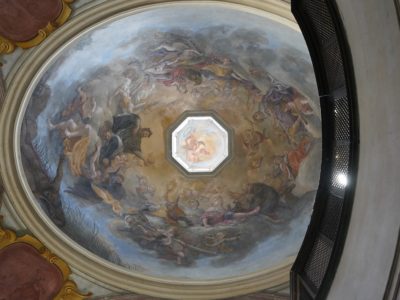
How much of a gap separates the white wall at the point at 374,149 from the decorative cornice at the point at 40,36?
5.63 metres

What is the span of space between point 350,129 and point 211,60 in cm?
700

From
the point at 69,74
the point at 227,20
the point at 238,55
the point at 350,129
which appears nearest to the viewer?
the point at 350,129

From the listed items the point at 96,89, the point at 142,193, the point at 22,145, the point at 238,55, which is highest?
the point at 238,55

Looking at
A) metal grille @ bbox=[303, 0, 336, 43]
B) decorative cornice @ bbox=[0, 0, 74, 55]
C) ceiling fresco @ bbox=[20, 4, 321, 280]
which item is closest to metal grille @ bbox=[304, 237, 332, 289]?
metal grille @ bbox=[303, 0, 336, 43]

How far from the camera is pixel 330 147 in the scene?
604cm

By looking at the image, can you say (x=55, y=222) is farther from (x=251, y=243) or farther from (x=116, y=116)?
(x=251, y=243)

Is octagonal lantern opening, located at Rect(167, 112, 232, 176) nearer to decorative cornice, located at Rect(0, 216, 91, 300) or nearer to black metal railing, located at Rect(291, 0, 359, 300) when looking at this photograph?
decorative cornice, located at Rect(0, 216, 91, 300)

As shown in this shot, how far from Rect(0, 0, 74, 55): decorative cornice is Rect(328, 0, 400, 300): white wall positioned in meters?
5.63

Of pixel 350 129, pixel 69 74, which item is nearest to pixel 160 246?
pixel 69 74

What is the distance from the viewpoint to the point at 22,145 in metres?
10.6

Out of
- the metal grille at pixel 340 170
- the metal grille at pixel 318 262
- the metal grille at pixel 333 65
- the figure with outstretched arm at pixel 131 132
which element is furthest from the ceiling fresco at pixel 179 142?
the metal grille at pixel 318 262

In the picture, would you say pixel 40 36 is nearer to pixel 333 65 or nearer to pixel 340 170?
pixel 333 65

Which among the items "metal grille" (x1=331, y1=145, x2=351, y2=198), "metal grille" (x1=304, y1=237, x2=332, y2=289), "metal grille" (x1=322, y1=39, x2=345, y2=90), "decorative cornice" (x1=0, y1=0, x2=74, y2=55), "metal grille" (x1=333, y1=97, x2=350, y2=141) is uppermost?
"decorative cornice" (x1=0, y1=0, x2=74, y2=55)

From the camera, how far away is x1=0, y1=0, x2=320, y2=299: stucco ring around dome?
10.2 m
